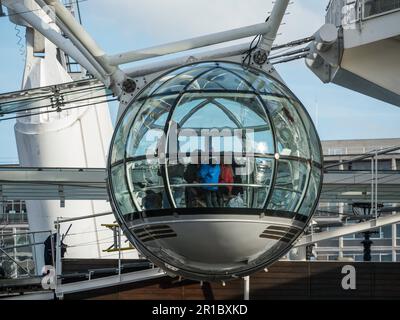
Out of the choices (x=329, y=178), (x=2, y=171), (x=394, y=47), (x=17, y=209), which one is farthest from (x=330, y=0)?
(x=17, y=209)

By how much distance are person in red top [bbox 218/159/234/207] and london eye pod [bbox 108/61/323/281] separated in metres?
0.01

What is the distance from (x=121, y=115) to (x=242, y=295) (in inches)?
341

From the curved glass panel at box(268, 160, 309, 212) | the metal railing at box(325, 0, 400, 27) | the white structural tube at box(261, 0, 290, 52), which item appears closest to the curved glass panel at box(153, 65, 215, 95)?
the curved glass panel at box(268, 160, 309, 212)

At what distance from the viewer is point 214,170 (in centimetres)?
1257

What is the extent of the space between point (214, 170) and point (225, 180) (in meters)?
0.16

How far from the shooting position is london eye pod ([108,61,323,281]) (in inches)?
498

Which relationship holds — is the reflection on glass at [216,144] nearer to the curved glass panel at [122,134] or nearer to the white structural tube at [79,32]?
the curved glass panel at [122,134]

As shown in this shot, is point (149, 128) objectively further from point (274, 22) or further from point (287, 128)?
point (274, 22)

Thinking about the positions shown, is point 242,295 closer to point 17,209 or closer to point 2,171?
A: point 2,171

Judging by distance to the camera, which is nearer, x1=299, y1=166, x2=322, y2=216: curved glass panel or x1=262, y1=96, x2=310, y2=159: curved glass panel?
x1=262, y1=96, x2=310, y2=159: curved glass panel

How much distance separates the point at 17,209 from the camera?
5247cm

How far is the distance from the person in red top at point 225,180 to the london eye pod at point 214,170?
0.01m

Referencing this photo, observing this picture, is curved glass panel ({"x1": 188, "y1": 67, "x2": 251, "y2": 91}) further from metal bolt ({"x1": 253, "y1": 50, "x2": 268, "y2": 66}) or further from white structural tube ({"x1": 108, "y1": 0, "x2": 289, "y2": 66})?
white structural tube ({"x1": 108, "y1": 0, "x2": 289, "y2": 66})

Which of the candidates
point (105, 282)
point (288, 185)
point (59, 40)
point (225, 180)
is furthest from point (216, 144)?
point (105, 282)
